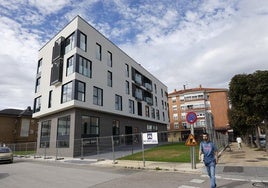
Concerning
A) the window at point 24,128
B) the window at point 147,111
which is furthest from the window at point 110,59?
the window at point 24,128

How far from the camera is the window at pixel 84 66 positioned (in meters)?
24.1

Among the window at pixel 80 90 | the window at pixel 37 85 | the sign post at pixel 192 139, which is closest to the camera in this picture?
the sign post at pixel 192 139

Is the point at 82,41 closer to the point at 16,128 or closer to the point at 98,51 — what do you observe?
the point at 98,51

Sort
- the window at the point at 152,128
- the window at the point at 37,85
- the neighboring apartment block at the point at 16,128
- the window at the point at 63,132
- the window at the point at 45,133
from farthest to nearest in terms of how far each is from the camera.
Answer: the neighboring apartment block at the point at 16,128 < the window at the point at 152,128 < the window at the point at 37,85 < the window at the point at 45,133 < the window at the point at 63,132

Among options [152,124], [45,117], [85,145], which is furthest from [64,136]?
[152,124]

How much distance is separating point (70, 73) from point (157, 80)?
89.9ft

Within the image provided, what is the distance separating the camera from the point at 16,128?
149ft

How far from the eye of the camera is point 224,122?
62.7m

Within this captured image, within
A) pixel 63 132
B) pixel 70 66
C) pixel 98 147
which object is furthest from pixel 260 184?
pixel 70 66

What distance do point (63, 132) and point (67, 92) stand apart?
4.58 m

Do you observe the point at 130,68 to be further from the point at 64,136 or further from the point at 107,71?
the point at 64,136

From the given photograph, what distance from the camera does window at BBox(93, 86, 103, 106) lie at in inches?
1016

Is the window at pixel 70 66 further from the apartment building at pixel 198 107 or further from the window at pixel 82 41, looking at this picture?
the apartment building at pixel 198 107

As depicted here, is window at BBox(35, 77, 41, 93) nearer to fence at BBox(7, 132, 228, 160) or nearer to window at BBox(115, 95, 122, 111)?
fence at BBox(7, 132, 228, 160)
